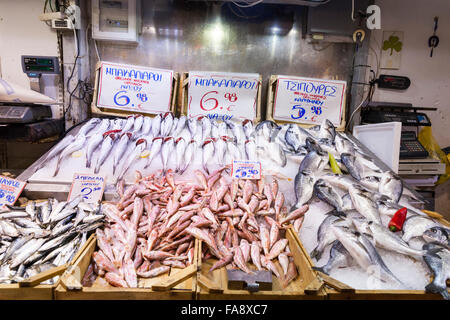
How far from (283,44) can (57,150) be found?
10.5 feet

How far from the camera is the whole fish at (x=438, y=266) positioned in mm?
1329

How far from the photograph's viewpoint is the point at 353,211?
1.98 meters

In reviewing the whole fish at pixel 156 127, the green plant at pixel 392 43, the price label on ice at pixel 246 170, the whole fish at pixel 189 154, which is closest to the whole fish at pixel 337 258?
the price label on ice at pixel 246 170

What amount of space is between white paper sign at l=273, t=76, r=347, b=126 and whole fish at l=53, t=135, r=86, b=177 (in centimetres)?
238

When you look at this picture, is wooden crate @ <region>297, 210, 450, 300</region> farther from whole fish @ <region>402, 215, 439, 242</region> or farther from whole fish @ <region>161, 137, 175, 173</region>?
whole fish @ <region>161, 137, 175, 173</region>

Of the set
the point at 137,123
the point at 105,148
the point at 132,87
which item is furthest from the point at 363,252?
the point at 132,87

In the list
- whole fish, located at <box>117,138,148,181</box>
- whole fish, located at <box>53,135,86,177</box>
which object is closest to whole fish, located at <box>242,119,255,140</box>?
whole fish, located at <box>117,138,148,181</box>

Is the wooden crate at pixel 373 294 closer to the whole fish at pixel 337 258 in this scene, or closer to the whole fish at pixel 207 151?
the whole fish at pixel 337 258

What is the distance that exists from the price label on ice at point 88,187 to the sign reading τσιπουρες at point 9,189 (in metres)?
0.39

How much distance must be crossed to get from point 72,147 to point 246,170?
63.0 inches

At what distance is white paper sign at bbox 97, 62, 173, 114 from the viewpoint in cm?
368

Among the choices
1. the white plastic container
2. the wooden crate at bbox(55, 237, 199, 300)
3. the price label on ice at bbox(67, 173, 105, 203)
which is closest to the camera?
the wooden crate at bbox(55, 237, 199, 300)
